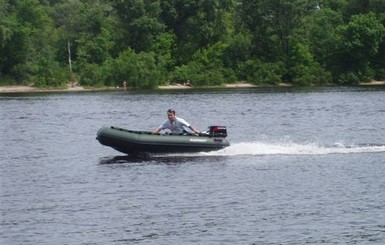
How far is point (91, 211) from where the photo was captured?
84.7 feet

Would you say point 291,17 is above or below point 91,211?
above

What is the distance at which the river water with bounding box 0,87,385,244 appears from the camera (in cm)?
2334

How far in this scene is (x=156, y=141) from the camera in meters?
34.6

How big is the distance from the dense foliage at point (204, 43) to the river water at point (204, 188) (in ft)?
138

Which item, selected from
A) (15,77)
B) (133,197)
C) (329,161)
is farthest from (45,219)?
(15,77)

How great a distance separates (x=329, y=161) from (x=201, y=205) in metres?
9.13

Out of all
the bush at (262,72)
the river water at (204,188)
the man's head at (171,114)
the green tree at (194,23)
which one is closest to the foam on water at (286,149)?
the river water at (204,188)

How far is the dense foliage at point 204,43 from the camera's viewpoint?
94750 millimetres

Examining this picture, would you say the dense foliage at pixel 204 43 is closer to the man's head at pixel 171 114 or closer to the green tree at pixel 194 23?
the green tree at pixel 194 23

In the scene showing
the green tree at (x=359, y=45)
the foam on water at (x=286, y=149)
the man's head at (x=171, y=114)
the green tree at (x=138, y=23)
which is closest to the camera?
the man's head at (x=171, y=114)

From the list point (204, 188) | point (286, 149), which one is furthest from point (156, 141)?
point (204, 188)

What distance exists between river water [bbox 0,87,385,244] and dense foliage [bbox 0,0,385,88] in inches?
1659

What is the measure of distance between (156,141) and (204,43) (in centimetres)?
6858

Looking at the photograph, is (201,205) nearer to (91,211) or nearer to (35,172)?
(91,211)
